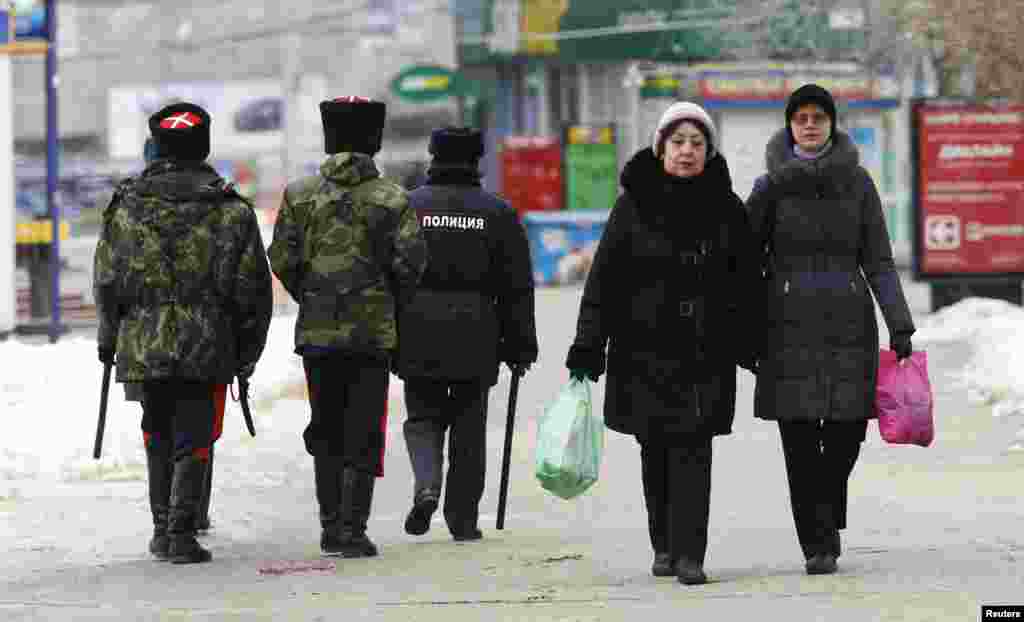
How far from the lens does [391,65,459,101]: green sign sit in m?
48.2

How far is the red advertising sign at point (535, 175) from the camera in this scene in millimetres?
→ 45250

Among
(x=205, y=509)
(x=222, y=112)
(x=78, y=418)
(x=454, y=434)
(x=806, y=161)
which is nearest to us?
(x=806, y=161)

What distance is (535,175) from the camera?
4531cm

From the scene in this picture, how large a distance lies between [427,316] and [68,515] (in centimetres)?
211

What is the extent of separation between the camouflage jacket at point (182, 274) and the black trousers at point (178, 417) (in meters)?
0.11

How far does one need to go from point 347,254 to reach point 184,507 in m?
1.12

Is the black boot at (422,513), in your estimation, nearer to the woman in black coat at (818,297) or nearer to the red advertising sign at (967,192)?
the woman in black coat at (818,297)

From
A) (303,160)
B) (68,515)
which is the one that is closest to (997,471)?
(68,515)

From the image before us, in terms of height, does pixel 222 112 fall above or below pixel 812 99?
below

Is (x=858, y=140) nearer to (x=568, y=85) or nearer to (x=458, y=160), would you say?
(x=568, y=85)

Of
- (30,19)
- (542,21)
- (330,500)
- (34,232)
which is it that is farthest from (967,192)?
(542,21)

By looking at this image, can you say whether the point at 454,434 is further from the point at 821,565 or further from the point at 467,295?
the point at 821,565

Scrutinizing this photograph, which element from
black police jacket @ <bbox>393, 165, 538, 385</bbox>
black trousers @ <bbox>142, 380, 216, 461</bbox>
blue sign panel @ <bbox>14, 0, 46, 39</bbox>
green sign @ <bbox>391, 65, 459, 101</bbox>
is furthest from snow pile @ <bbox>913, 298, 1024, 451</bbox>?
green sign @ <bbox>391, 65, 459, 101</bbox>

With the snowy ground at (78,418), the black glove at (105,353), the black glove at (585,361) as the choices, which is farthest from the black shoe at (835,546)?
the snowy ground at (78,418)
